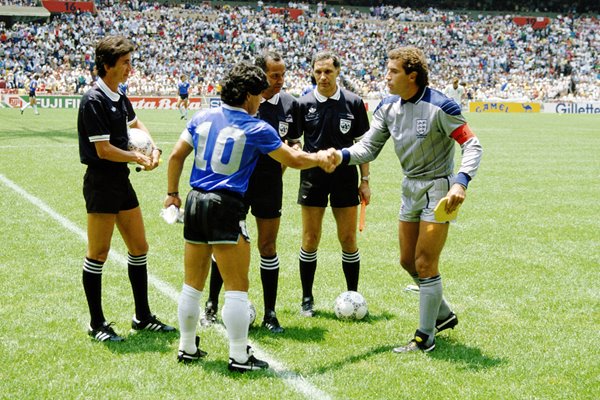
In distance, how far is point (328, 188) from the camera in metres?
6.47

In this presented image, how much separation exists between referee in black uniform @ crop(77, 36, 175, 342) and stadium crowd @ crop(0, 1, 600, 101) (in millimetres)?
38260

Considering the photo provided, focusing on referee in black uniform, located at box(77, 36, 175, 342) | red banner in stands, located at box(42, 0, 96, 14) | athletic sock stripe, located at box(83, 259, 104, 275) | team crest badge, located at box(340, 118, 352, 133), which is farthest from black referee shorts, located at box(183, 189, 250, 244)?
red banner in stands, located at box(42, 0, 96, 14)

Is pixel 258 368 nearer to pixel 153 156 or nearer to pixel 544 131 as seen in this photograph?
pixel 153 156

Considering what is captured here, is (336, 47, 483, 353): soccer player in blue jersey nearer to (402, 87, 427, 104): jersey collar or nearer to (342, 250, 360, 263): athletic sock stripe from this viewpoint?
(402, 87, 427, 104): jersey collar

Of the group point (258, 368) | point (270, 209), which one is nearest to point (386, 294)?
point (270, 209)

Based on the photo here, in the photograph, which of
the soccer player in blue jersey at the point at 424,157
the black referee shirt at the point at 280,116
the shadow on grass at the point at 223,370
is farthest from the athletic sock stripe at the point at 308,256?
the shadow on grass at the point at 223,370

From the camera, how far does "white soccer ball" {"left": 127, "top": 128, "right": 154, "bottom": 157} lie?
5.68m

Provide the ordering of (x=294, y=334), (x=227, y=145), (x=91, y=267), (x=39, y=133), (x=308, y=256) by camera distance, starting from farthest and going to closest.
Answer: (x=39, y=133) < (x=308, y=256) < (x=294, y=334) < (x=91, y=267) < (x=227, y=145)

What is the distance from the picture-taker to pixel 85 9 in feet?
173

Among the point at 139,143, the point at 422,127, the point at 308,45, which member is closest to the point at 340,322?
the point at 422,127

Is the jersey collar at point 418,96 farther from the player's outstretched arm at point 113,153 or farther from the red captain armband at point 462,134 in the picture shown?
the player's outstretched arm at point 113,153

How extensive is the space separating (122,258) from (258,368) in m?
3.89

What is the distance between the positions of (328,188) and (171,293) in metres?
1.96

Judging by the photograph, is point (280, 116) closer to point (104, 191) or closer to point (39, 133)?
point (104, 191)
